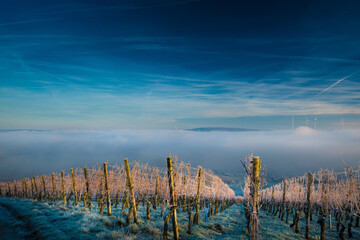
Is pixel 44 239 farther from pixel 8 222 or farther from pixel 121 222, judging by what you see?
pixel 8 222

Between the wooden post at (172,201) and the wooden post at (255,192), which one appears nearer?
the wooden post at (255,192)

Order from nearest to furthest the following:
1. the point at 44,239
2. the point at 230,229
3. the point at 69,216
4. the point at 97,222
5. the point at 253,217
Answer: the point at 253,217 < the point at 44,239 < the point at 97,222 < the point at 69,216 < the point at 230,229

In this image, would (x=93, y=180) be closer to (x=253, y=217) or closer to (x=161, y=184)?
(x=161, y=184)

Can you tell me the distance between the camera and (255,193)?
9.14 m

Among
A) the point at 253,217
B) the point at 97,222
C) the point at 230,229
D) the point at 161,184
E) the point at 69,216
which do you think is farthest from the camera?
the point at 161,184

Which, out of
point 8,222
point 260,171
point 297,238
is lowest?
point 297,238

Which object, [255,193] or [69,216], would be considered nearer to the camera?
[255,193]

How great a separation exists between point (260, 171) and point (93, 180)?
23712 millimetres

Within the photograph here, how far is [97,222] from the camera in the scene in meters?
11.6

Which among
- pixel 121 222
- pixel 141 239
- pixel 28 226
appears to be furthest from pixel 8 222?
pixel 141 239

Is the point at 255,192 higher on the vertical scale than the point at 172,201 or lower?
higher

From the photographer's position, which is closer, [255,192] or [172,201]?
[255,192]

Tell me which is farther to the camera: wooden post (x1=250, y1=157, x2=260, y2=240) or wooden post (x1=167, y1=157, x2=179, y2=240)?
wooden post (x1=167, y1=157, x2=179, y2=240)

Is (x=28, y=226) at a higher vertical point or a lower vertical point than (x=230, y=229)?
higher
